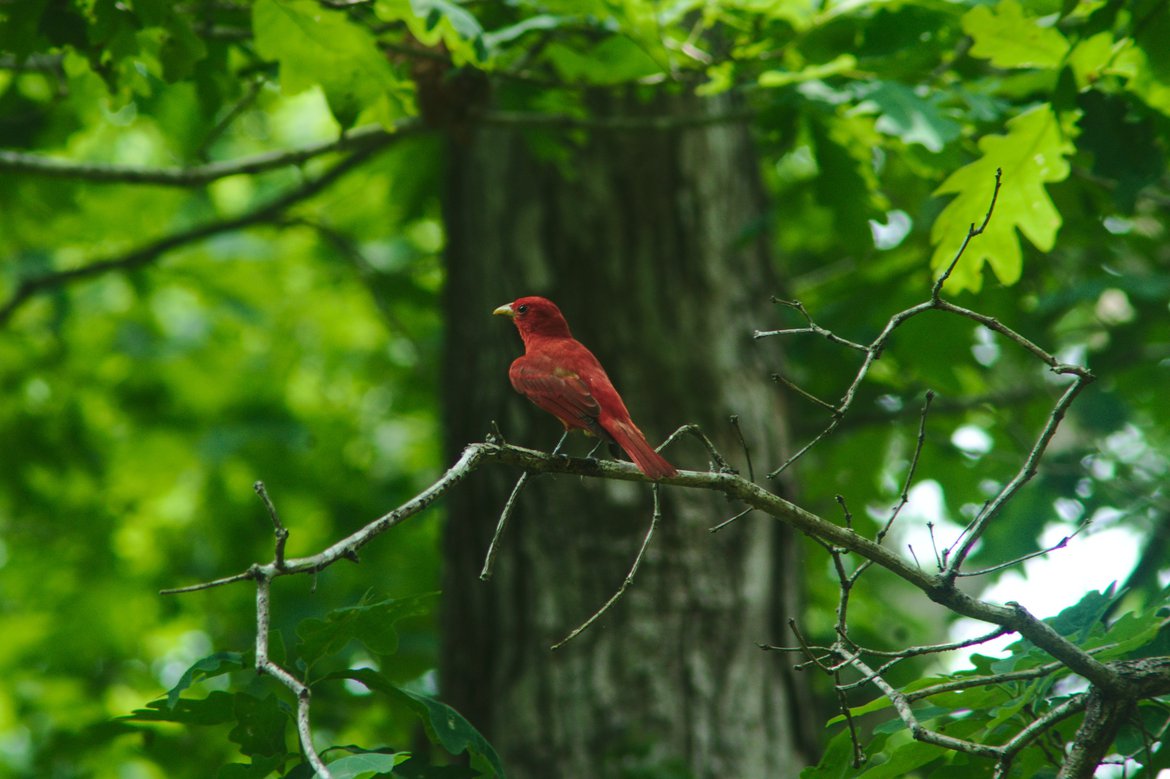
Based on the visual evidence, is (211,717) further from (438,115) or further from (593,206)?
(593,206)

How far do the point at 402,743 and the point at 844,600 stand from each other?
15.1ft

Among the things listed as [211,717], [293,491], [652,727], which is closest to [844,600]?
[211,717]

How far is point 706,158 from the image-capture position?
4.88 meters

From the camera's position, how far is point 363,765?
183 centimetres

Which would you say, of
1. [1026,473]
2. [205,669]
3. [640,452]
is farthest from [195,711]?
[1026,473]

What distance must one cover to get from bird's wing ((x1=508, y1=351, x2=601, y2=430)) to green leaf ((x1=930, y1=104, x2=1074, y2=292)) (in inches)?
42.5

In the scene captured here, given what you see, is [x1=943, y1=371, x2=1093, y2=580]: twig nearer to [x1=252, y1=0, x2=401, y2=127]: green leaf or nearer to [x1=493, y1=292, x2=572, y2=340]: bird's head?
[x1=493, y1=292, x2=572, y2=340]: bird's head

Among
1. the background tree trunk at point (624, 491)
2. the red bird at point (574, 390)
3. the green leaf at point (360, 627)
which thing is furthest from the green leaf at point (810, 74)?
the green leaf at point (360, 627)

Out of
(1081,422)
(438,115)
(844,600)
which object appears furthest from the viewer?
(1081,422)

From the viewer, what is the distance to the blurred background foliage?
10.00 ft

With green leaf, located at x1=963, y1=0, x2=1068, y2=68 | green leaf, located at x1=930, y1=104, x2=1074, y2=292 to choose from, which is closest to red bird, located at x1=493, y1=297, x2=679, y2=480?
green leaf, located at x1=930, y1=104, x2=1074, y2=292

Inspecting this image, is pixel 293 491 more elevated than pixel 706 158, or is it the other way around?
pixel 706 158

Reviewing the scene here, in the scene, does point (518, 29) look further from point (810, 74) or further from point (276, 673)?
point (276, 673)

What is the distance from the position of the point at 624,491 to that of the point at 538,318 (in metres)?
1.22
